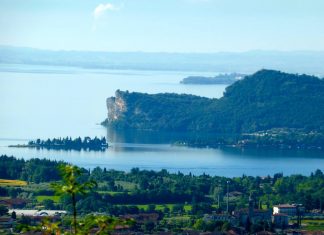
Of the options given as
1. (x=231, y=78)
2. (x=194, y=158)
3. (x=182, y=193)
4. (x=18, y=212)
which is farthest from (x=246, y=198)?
(x=231, y=78)

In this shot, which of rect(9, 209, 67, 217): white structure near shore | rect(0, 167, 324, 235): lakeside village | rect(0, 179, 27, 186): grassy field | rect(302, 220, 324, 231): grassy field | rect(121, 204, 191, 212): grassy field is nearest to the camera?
rect(0, 167, 324, 235): lakeside village

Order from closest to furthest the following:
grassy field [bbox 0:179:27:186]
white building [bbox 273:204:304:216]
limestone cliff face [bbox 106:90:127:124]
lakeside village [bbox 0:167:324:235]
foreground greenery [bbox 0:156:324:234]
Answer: lakeside village [bbox 0:167:324:235] → foreground greenery [bbox 0:156:324:234] → white building [bbox 273:204:304:216] → grassy field [bbox 0:179:27:186] → limestone cliff face [bbox 106:90:127:124]

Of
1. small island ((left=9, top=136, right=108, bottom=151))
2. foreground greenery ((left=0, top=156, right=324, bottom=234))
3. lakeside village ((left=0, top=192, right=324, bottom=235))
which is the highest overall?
small island ((left=9, top=136, right=108, bottom=151))

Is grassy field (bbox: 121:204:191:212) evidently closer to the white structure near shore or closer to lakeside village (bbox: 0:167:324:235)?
lakeside village (bbox: 0:167:324:235)

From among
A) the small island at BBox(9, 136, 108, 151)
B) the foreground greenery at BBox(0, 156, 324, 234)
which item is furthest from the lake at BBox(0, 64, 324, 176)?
the foreground greenery at BBox(0, 156, 324, 234)

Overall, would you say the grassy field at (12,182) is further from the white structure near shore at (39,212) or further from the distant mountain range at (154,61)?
the distant mountain range at (154,61)
